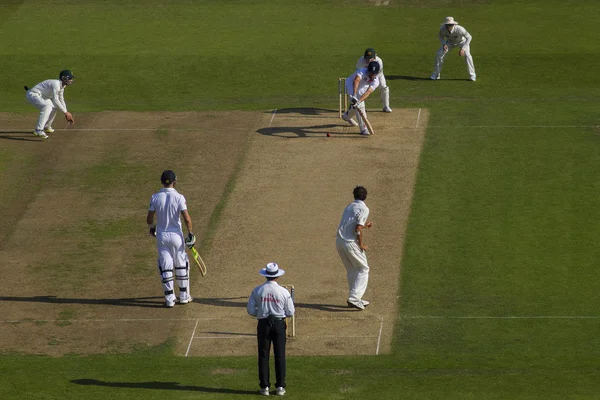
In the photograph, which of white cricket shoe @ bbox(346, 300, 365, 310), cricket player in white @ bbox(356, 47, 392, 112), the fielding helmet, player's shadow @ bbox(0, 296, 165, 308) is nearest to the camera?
white cricket shoe @ bbox(346, 300, 365, 310)

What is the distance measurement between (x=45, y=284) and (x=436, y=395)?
29.5 ft

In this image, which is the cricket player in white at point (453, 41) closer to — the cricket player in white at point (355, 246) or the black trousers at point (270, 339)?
the cricket player in white at point (355, 246)

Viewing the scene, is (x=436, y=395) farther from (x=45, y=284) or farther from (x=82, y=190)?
(x=82, y=190)

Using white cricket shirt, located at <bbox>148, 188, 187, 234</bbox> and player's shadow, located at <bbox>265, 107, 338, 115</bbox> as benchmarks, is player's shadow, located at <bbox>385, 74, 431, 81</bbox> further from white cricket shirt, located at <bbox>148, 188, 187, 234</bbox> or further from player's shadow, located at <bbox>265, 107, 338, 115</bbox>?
white cricket shirt, located at <bbox>148, 188, 187, 234</bbox>

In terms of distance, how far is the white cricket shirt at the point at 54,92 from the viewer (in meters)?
32.9

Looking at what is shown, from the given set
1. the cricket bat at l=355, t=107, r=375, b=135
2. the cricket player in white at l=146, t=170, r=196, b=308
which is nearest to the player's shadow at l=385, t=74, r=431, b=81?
the cricket bat at l=355, t=107, r=375, b=135

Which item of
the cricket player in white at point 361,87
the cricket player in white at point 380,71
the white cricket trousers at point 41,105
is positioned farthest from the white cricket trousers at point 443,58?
the white cricket trousers at point 41,105

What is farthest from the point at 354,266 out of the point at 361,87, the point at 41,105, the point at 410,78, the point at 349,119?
the point at 410,78

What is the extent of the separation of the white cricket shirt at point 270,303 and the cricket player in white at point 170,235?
12.5 ft

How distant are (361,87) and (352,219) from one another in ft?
34.0

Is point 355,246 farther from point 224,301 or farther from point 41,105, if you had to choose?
point 41,105

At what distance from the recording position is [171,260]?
23.9 metres

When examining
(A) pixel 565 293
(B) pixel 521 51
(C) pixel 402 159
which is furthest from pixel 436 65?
(A) pixel 565 293

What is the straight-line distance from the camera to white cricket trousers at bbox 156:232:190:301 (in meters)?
23.9
